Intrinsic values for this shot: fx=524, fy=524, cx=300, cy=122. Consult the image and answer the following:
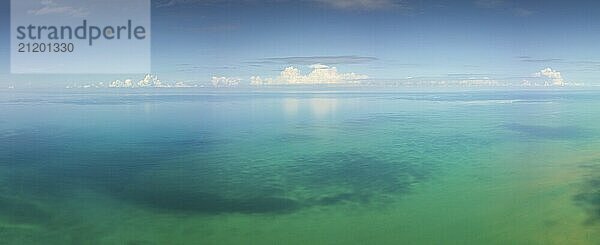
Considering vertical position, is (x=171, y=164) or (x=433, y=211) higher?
(x=171, y=164)

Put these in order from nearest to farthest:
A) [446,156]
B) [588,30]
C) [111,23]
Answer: [111,23]
[588,30]
[446,156]

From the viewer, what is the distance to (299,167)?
5.89 meters

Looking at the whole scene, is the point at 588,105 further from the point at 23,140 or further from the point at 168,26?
the point at 23,140

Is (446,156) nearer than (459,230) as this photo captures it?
No

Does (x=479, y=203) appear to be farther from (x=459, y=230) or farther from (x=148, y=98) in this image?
(x=148, y=98)

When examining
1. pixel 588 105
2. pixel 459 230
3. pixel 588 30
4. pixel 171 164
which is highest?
pixel 588 30

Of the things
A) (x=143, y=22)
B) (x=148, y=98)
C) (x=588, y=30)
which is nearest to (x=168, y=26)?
(x=143, y=22)

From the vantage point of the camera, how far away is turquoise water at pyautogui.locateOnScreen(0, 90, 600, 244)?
5207mm

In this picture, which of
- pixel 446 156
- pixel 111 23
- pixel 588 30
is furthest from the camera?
pixel 446 156

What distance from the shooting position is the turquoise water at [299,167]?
521 centimetres

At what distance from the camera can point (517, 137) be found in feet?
18.4

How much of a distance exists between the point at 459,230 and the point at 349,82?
1.86 m

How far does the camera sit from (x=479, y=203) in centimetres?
539

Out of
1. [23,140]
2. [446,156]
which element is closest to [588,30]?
[446,156]
